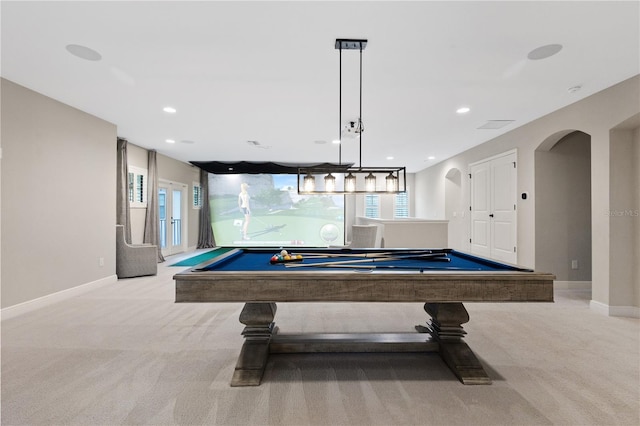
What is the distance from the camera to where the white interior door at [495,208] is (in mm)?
5121

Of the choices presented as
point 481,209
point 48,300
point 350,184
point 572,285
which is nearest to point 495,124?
point 481,209

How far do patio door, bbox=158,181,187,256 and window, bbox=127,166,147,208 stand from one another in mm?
701

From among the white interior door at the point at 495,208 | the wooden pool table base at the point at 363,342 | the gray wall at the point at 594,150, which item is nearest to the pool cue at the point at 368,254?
the wooden pool table base at the point at 363,342

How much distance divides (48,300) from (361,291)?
3.99 metres

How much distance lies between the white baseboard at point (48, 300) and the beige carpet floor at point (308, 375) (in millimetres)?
125

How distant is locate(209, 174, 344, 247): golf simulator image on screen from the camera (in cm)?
945

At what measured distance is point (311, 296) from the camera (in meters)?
1.85

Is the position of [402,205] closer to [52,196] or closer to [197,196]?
[197,196]

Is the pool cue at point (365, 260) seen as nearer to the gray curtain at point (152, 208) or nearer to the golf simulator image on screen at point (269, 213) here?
the gray curtain at point (152, 208)

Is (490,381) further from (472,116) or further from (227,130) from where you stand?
(227,130)

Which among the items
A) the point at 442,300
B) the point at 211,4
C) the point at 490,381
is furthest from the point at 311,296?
the point at 211,4

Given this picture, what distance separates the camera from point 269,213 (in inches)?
376

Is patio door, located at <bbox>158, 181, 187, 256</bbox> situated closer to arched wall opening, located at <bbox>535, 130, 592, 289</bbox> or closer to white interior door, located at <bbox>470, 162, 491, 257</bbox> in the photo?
white interior door, located at <bbox>470, 162, 491, 257</bbox>

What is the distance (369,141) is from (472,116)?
6.34 feet
